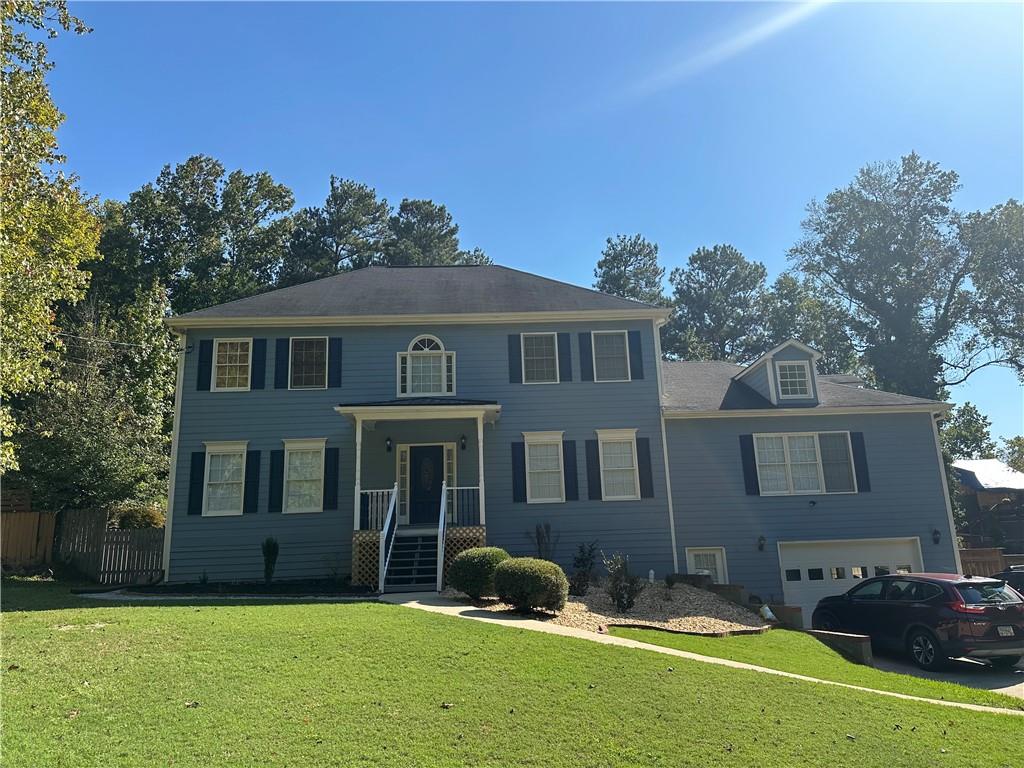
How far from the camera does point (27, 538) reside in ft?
59.6

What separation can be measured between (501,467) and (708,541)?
203 inches

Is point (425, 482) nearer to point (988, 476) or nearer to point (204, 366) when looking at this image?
point (204, 366)

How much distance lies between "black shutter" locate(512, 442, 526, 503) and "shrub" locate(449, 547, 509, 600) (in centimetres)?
450

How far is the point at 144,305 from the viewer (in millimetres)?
25094

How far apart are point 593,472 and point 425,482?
4044 millimetres

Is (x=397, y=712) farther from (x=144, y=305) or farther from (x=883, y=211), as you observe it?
(x=883, y=211)

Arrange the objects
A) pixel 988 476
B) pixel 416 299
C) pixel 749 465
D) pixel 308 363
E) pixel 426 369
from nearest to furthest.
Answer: pixel 749 465
pixel 308 363
pixel 426 369
pixel 416 299
pixel 988 476

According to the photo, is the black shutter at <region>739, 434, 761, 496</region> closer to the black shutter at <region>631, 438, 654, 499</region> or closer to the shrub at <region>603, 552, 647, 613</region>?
the black shutter at <region>631, 438, 654, 499</region>

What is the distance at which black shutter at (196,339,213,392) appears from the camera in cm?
1681

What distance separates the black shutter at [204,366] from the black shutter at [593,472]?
933 centimetres

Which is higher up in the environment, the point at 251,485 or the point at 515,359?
the point at 515,359

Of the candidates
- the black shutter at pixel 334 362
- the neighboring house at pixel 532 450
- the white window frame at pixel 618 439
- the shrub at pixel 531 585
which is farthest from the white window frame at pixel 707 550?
the black shutter at pixel 334 362

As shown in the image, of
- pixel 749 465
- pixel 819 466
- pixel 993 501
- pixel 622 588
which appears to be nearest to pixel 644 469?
pixel 749 465

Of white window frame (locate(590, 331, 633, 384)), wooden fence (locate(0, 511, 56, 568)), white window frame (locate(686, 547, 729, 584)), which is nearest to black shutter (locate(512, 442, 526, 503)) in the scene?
white window frame (locate(590, 331, 633, 384))
